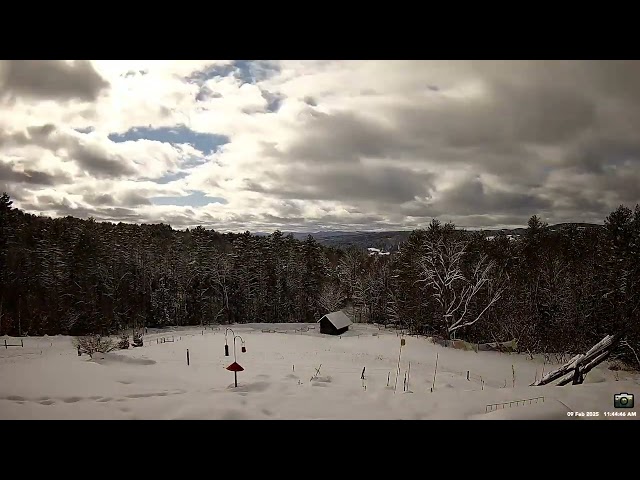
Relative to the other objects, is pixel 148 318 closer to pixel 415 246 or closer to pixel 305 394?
pixel 415 246

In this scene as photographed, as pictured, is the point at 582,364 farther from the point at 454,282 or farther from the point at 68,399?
the point at 454,282

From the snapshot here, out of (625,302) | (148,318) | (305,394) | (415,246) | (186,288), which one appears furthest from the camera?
(186,288)

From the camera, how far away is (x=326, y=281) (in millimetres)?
19500

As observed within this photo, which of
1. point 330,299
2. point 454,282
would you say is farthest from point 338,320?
point 454,282

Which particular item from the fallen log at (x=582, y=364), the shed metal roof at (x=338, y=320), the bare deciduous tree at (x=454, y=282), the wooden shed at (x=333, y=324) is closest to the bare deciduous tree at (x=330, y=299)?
the shed metal roof at (x=338, y=320)

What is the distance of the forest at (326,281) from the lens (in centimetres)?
518

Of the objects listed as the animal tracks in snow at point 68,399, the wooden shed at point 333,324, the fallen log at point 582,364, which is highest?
the animal tracks in snow at point 68,399

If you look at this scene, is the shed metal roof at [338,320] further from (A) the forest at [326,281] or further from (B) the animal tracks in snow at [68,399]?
(B) the animal tracks in snow at [68,399]

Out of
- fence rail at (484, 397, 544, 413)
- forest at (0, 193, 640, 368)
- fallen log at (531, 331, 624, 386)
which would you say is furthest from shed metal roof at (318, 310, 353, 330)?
fence rail at (484, 397, 544, 413)

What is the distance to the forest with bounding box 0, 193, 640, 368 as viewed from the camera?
5.18m
